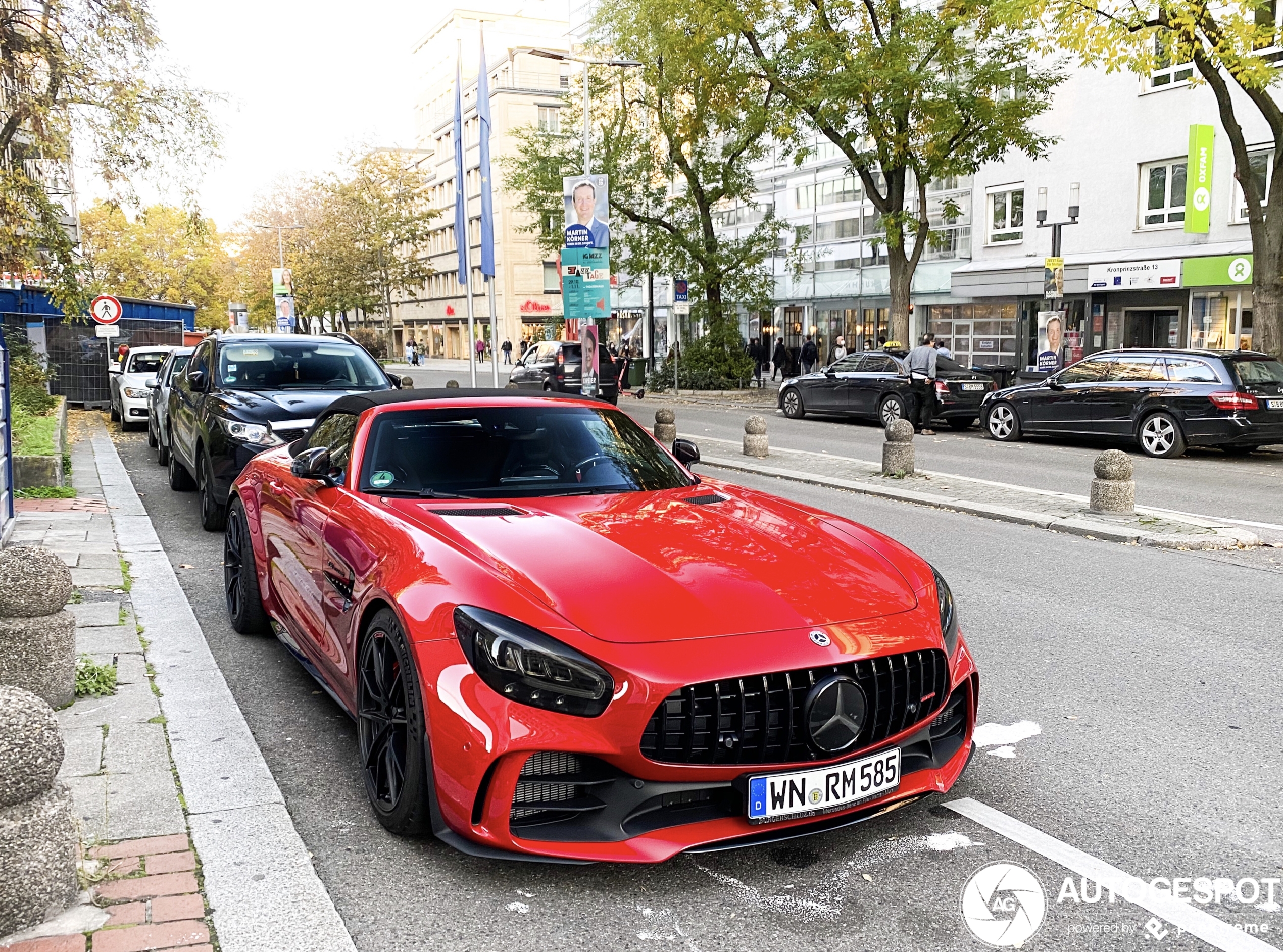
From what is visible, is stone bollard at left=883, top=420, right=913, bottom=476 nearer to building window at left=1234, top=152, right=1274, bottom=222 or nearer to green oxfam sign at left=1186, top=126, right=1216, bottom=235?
green oxfam sign at left=1186, top=126, right=1216, bottom=235

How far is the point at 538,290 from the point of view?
81.9 metres

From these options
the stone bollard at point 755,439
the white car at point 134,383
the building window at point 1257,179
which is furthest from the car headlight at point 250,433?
the building window at point 1257,179

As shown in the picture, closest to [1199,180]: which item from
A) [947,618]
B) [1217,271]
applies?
[1217,271]

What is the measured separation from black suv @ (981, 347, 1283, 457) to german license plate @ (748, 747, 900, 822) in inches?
590

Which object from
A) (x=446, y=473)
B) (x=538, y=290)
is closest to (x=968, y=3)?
(x=446, y=473)

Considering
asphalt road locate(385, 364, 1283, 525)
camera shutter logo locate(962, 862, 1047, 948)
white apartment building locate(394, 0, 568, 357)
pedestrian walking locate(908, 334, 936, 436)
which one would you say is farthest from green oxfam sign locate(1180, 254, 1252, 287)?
white apartment building locate(394, 0, 568, 357)

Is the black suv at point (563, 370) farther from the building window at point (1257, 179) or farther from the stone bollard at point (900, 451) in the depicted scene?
the building window at point (1257, 179)

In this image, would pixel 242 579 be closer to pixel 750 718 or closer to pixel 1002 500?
pixel 750 718

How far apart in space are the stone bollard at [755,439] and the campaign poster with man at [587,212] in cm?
1044

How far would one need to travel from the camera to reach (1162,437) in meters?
17.0

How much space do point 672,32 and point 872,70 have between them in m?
7.60

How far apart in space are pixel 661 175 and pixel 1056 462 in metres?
21.6

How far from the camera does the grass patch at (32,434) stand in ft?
38.3

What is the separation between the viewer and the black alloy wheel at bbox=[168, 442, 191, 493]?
1230 centimetres
